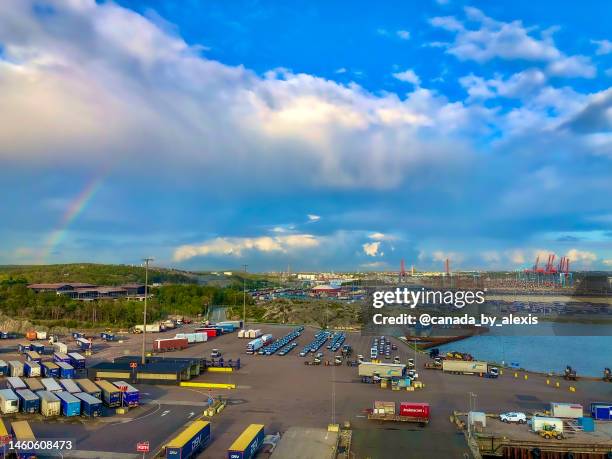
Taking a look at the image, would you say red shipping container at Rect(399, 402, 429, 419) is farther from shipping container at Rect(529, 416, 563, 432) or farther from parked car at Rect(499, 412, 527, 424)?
shipping container at Rect(529, 416, 563, 432)

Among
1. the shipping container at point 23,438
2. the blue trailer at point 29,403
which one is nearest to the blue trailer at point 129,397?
the blue trailer at point 29,403

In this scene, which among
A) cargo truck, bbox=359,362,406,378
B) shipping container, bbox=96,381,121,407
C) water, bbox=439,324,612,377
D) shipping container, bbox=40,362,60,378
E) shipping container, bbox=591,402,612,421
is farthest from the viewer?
water, bbox=439,324,612,377

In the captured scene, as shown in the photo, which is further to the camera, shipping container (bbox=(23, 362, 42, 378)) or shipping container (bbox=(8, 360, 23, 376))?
shipping container (bbox=(8, 360, 23, 376))

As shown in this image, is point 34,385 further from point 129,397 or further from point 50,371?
point 129,397

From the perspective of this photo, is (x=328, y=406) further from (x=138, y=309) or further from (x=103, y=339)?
(x=138, y=309)

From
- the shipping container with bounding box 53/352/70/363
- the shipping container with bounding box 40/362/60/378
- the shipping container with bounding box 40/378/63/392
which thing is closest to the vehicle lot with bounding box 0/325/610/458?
the shipping container with bounding box 40/378/63/392

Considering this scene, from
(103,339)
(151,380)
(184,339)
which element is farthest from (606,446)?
(103,339)
